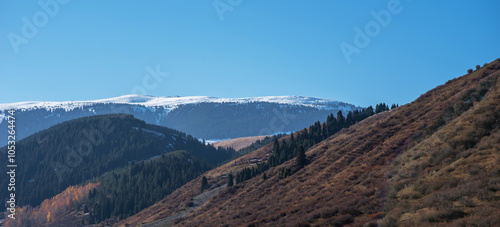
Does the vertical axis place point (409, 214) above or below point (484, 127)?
below

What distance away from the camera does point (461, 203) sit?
2273 cm

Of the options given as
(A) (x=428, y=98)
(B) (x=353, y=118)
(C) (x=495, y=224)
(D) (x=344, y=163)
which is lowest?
(C) (x=495, y=224)

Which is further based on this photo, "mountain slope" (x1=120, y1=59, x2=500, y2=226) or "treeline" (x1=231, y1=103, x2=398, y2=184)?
"treeline" (x1=231, y1=103, x2=398, y2=184)

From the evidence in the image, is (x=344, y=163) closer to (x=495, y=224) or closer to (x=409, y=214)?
(x=409, y=214)

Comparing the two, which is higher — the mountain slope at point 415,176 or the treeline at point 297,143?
the treeline at point 297,143

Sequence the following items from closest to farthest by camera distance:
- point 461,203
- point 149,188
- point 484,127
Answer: point 461,203
point 484,127
point 149,188

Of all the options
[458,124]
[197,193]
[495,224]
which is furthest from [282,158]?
[495,224]

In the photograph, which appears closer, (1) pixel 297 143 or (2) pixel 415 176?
(2) pixel 415 176

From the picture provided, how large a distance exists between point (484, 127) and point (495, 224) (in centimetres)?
2339

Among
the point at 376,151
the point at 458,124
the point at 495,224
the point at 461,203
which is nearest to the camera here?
the point at 495,224

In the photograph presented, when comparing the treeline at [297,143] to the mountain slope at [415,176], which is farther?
the treeline at [297,143]

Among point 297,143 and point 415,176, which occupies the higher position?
point 297,143

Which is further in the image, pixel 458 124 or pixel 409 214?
pixel 458 124

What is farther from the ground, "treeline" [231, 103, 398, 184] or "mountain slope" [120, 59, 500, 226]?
"treeline" [231, 103, 398, 184]
